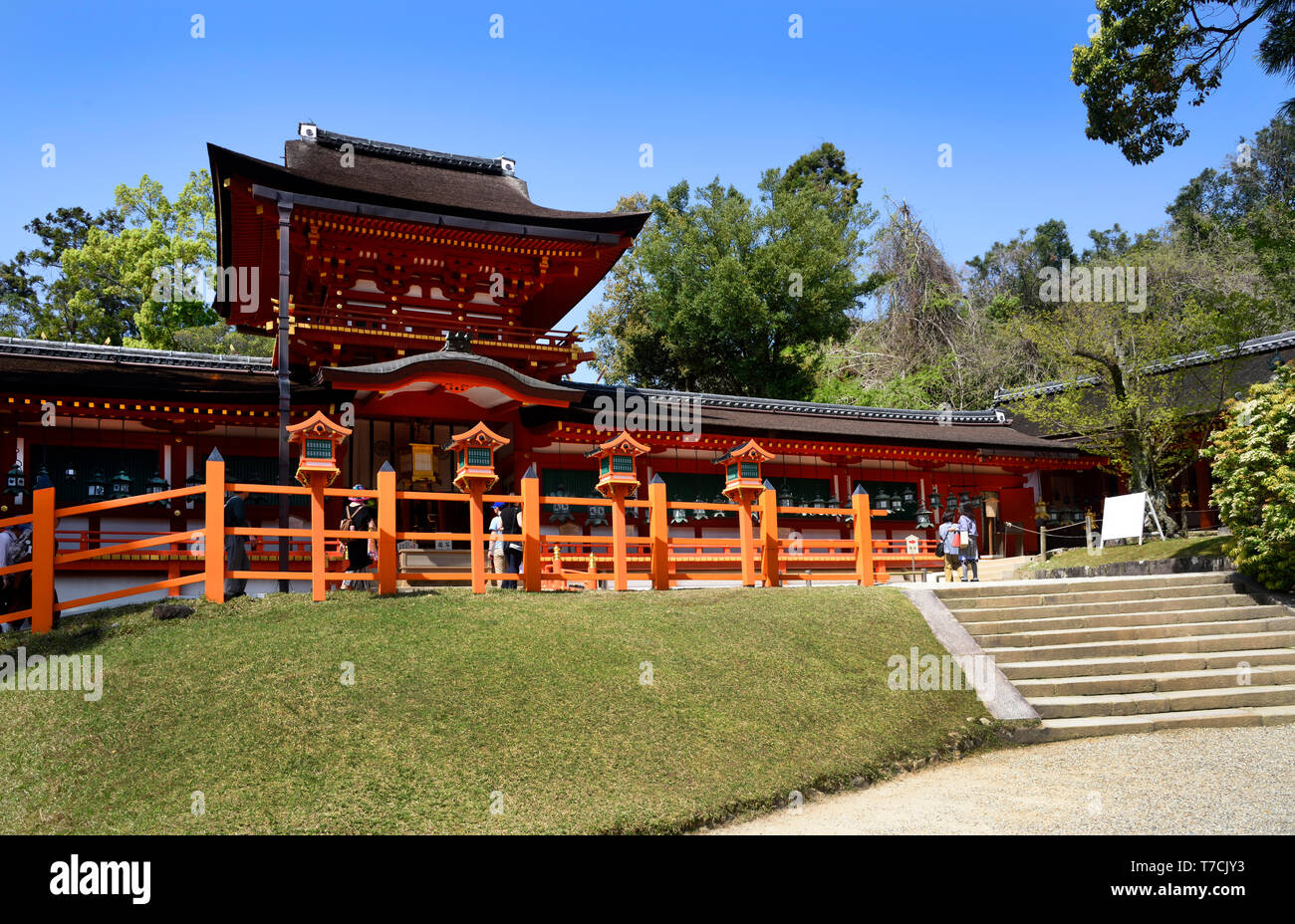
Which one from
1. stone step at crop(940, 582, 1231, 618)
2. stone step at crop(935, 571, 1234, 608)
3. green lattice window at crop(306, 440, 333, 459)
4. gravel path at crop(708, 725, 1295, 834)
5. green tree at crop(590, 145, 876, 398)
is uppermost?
green tree at crop(590, 145, 876, 398)

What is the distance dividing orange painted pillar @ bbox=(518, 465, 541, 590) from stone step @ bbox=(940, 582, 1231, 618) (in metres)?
6.13

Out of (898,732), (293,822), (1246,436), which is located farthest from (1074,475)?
(293,822)

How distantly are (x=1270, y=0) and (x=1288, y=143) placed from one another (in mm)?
34405


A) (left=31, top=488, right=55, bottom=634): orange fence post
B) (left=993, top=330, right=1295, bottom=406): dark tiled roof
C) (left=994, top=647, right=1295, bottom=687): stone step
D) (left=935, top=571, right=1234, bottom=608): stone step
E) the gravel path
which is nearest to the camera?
the gravel path

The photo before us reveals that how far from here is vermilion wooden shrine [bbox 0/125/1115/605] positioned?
17125 mm

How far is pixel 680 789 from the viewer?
8.20 metres

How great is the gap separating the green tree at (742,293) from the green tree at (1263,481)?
67.4ft

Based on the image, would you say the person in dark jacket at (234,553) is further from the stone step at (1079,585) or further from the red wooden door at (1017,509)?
the red wooden door at (1017,509)

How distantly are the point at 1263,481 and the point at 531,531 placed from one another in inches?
430

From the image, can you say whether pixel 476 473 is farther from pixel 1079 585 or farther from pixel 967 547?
pixel 967 547

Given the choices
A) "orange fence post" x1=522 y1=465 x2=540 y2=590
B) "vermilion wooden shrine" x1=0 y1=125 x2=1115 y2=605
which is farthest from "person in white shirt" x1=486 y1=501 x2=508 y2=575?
"orange fence post" x1=522 y1=465 x2=540 y2=590

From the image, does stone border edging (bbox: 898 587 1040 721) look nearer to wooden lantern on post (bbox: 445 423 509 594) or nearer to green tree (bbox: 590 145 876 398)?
wooden lantern on post (bbox: 445 423 509 594)

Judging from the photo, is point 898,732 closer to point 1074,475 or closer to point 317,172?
point 317,172

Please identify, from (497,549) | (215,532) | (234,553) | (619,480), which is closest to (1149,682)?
(619,480)
